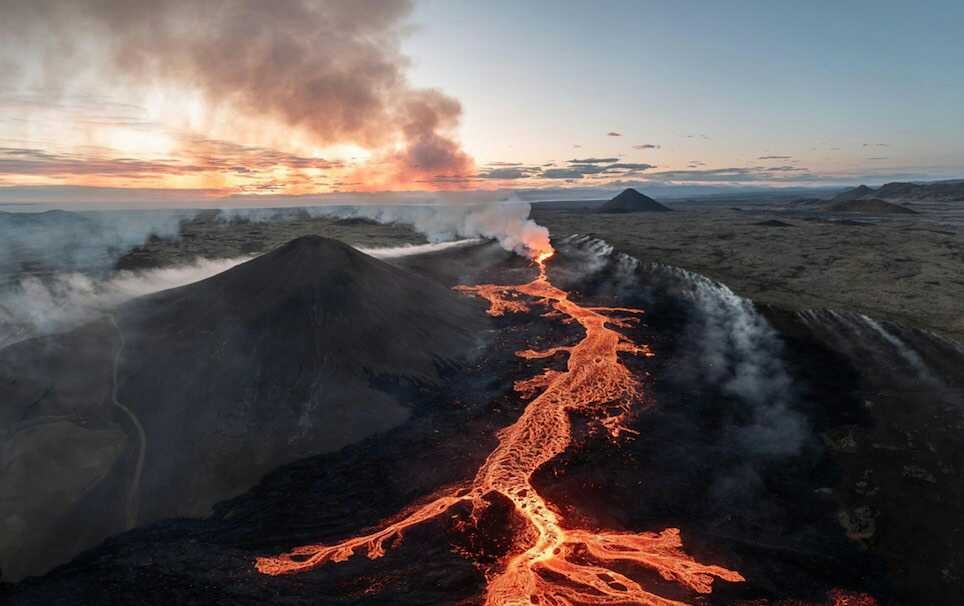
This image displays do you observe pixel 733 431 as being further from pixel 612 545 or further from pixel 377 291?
pixel 377 291

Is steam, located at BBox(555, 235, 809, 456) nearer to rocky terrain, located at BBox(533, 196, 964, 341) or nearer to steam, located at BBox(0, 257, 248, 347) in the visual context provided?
rocky terrain, located at BBox(533, 196, 964, 341)

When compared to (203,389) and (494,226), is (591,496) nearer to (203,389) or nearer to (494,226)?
(203,389)

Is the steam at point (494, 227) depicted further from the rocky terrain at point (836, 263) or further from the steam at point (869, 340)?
the steam at point (869, 340)

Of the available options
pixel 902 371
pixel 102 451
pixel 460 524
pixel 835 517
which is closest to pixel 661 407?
pixel 835 517

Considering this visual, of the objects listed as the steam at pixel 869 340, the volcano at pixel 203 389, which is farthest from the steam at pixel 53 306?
the steam at pixel 869 340

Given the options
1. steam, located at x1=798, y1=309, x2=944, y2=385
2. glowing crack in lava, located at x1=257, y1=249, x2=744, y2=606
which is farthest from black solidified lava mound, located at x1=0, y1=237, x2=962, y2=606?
steam, located at x1=798, y1=309, x2=944, y2=385

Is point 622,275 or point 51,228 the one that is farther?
point 51,228
